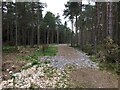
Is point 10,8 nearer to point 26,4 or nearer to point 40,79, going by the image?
point 26,4

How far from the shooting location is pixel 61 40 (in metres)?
91.1

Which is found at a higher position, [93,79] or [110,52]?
[110,52]

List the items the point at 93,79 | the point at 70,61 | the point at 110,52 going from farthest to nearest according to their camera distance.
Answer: the point at 70,61 → the point at 110,52 → the point at 93,79

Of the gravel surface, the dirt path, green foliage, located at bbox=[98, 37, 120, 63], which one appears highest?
green foliage, located at bbox=[98, 37, 120, 63]

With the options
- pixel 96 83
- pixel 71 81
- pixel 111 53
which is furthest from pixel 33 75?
pixel 111 53

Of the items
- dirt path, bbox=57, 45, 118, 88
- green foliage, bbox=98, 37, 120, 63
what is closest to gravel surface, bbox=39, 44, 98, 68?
green foliage, bbox=98, 37, 120, 63

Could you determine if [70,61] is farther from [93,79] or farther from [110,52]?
[93,79]

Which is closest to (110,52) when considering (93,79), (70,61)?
(70,61)

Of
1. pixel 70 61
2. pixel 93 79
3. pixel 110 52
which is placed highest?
pixel 110 52

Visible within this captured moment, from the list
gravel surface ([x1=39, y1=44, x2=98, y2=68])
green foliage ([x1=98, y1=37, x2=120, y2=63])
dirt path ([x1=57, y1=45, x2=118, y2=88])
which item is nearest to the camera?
dirt path ([x1=57, y1=45, x2=118, y2=88])

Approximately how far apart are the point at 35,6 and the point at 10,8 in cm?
396

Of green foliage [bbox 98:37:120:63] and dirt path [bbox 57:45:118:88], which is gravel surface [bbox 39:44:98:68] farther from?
dirt path [bbox 57:45:118:88]

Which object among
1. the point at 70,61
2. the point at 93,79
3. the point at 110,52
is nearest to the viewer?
the point at 93,79

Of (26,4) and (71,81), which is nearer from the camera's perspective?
(71,81)
